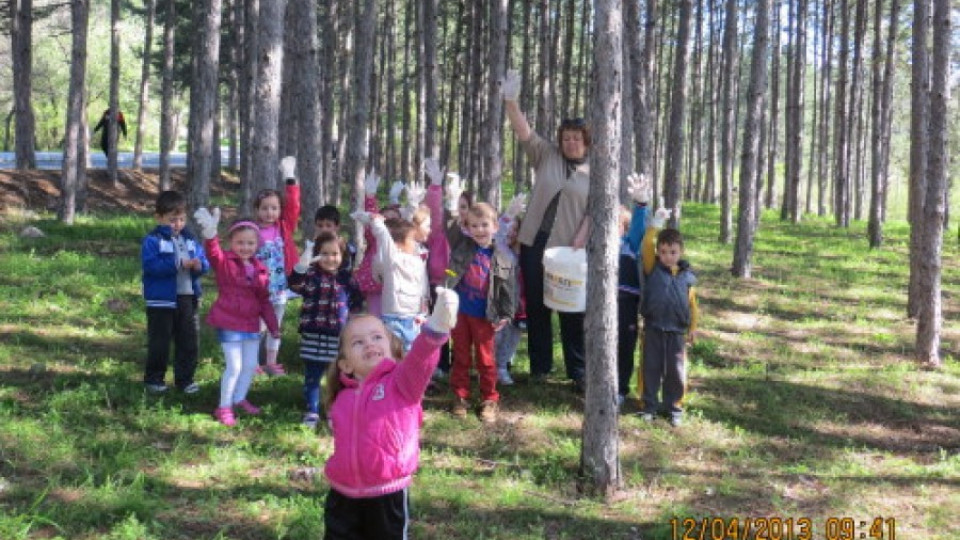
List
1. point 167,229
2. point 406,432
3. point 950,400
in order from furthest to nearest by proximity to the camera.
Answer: point 950,400, point 167,229, point 406,432

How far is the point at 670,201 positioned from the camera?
14.1 meters

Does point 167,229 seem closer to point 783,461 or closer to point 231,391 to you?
point 231,391

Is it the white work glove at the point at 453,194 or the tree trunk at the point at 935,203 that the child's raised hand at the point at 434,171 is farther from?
the tree trunk at the point at 935,203

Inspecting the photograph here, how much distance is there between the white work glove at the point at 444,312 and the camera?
272 centimetres

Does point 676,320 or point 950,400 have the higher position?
point 676,320

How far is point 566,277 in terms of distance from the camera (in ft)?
19.4

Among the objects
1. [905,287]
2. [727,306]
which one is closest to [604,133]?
[727,306]

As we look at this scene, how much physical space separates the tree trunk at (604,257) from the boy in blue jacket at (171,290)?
319 centimetres

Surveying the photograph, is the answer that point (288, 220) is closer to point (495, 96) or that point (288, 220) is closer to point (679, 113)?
point (495, 96)

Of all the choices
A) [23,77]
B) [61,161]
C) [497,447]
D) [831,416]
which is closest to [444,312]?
[497,447]

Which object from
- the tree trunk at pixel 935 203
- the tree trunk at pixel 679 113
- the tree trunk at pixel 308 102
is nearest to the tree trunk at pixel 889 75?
the tree trunk at pixel 679 113

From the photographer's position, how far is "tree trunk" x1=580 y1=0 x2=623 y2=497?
472 centimetres

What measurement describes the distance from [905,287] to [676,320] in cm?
901

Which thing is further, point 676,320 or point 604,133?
point 676,320
